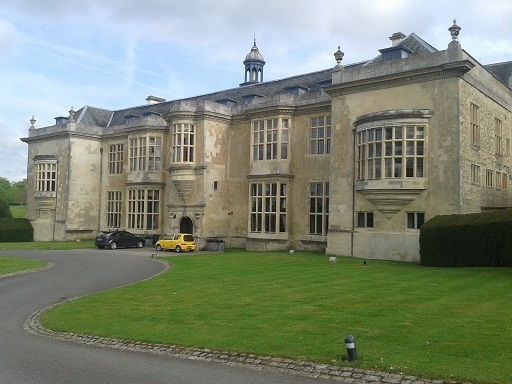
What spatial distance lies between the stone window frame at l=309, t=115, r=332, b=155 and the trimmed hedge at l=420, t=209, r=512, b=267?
11.8 meters

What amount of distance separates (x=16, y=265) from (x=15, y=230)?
23.6m

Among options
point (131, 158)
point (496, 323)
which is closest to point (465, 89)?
point (496, 323)

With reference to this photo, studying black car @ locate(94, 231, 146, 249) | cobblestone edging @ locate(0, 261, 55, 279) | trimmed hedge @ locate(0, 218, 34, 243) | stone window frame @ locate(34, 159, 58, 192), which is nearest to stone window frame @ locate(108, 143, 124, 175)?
stone window frame @ locate(34, 159, 58, 192)

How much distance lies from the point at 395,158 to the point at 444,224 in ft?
17.8

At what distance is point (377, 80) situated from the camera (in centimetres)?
2870

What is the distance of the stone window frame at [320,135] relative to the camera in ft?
112

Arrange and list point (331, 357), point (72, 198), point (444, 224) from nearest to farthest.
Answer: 1. point (331, 357)
2. point (444, 224)
3. point (72, 198)

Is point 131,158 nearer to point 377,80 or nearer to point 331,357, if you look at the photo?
point 377,80

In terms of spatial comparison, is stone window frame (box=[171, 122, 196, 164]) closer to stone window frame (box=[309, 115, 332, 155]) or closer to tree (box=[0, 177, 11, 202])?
stone window frame (box=[309, 115, 332, 155])

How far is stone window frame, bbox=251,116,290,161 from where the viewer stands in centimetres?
3572

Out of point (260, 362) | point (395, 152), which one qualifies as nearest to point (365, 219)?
point (395, 152)

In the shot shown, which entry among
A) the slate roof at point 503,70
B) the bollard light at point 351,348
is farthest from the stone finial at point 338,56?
the bollard light at point 351,348

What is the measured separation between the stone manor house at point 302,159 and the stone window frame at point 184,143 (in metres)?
0.08

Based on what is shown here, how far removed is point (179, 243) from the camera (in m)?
35.4
